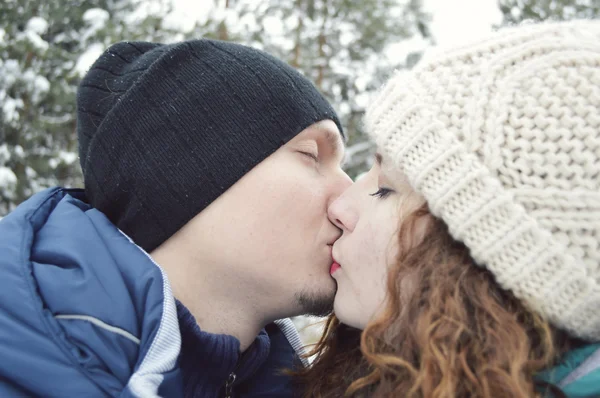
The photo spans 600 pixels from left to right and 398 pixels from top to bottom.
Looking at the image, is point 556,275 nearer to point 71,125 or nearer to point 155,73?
point 155,73

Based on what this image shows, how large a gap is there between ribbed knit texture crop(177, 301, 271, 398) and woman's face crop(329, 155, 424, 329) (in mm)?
492

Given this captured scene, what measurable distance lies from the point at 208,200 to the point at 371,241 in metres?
0.77

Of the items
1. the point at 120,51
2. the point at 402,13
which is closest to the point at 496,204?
the point at 120,51

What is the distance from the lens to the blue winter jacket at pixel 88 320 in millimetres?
1548

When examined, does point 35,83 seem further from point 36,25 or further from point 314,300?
point 314,300

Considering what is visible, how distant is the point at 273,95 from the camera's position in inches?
94.0

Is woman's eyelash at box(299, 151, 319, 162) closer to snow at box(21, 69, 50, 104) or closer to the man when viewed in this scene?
the man

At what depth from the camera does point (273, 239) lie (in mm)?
2240

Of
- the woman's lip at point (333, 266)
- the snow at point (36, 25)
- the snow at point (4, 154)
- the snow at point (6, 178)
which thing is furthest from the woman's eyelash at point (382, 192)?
the snow at point (36, 25)

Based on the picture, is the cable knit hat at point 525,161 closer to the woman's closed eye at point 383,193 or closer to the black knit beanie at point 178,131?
the woman's closed eye at point 383,193

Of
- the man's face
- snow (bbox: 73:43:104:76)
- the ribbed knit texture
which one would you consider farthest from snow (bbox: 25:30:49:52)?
the ribbed knit texture

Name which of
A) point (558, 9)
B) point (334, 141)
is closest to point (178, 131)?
point (334, 141)

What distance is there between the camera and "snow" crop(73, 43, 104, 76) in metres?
4.95

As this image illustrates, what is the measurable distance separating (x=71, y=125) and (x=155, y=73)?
4.12 m
